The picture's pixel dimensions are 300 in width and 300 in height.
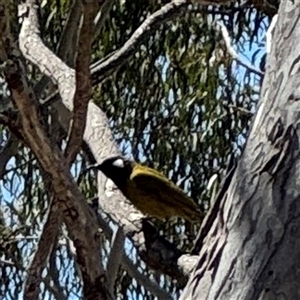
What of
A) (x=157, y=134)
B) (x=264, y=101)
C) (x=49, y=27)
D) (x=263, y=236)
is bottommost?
(x=263, y=236)

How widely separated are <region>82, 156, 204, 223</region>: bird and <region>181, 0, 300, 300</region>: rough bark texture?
131 centimetres

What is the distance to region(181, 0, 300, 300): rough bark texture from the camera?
875mm

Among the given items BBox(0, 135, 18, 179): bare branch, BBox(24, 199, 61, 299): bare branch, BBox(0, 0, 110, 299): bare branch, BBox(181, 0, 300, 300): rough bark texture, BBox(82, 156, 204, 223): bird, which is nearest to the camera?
BBox(181, 0, 300, 300): rough bark texture

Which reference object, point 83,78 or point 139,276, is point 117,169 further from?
point 83,78

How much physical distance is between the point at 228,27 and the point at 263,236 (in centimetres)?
280

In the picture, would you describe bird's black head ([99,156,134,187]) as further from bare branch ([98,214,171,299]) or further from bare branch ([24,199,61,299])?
bare branch ([24,199,61,299])

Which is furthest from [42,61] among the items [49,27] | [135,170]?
[49,27]

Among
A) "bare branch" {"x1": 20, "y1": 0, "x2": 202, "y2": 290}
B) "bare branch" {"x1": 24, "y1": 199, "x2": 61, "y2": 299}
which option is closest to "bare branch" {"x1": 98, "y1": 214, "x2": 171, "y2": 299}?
"bare branch" {"x1": 20, "y1": 0, "x2": 202, "y2": 290}

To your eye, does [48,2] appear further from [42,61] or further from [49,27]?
[42,61]

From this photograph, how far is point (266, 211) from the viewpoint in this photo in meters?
0.90

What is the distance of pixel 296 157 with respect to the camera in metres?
0.92

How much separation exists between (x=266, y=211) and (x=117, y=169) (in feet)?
4.68

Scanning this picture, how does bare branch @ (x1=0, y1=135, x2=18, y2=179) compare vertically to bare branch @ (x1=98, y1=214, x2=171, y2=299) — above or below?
above

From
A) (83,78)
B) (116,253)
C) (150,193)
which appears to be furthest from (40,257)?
(150,193)
